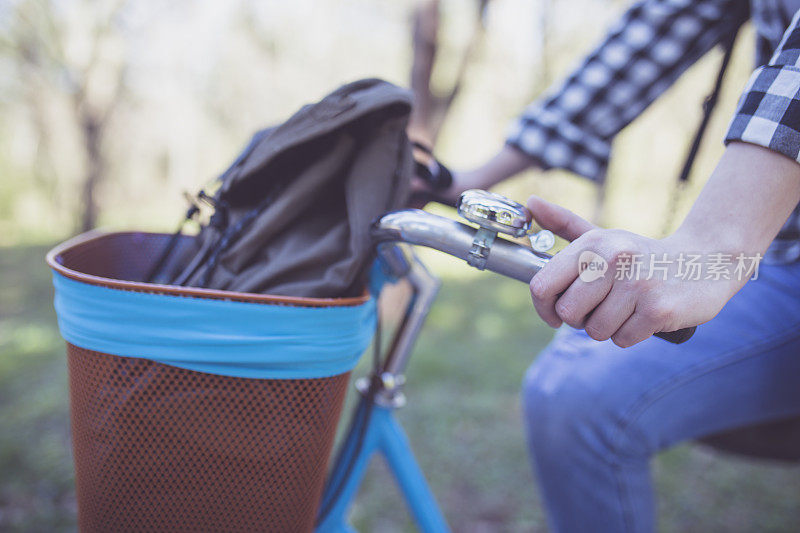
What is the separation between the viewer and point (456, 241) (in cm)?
70

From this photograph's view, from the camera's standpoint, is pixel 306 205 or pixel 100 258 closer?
pixel 306 205

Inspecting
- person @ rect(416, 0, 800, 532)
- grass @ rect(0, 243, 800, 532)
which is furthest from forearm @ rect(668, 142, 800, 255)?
grass @ rect(0, 243, 800, 532)

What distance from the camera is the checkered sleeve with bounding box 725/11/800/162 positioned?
24.7 inches

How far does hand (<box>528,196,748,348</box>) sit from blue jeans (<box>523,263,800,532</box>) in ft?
1.25


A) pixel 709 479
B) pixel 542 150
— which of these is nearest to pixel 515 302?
pixel 709 479

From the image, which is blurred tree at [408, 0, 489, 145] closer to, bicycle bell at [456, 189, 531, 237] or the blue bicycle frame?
the blue bicycle frame

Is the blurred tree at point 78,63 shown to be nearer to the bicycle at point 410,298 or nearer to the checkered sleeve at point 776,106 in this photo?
the bicycle at point 410,298

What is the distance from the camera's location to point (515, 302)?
207 inches

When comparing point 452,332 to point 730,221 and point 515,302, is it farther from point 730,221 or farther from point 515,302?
point 730,221

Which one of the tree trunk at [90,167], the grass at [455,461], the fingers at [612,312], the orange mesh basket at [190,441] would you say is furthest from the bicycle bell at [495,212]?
the tree trunk at [90,167]

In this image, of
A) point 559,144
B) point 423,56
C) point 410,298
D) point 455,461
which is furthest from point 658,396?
point 423,56

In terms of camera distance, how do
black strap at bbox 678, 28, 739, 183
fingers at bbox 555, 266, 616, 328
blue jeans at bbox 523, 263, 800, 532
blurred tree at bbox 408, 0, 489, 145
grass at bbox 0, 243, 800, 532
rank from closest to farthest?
fingers at bbox 555, 266, 616, 328, blue jeans at bbox 523, 263, 800, 532, black strap at bbox 678, 28, 739, 183, grass at bbox 0, 243, 800, 532, blurred tree at bbox 408, 0, 489, 145

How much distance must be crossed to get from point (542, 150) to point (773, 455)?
89 centimetres

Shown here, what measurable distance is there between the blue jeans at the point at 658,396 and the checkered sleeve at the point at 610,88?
530 millimetres
